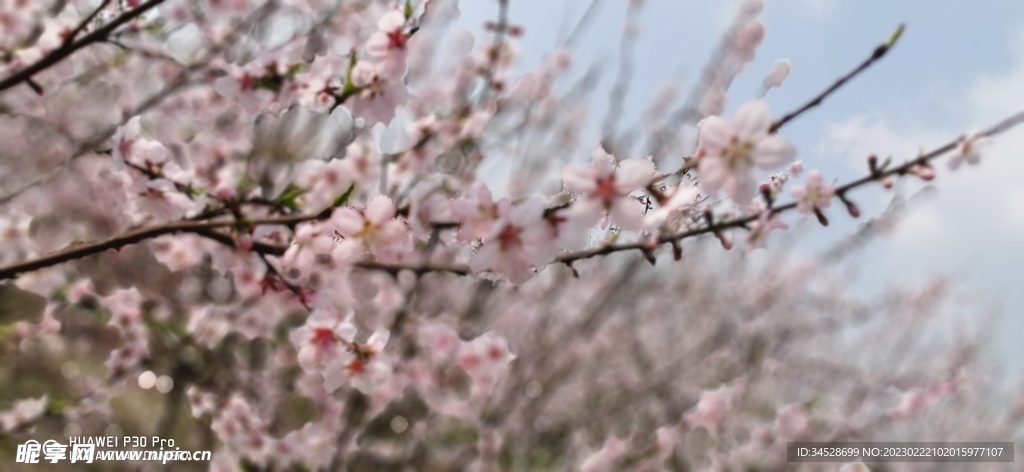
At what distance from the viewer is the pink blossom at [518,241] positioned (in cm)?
94

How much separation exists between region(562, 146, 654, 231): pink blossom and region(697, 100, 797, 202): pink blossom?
0.10 metres

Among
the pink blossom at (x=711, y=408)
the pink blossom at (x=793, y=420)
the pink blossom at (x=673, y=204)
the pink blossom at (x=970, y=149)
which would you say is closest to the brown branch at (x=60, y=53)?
the pink blossom at (x=673, y=204)

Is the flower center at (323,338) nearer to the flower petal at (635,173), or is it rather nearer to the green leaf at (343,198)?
the green leaf at (343,198)

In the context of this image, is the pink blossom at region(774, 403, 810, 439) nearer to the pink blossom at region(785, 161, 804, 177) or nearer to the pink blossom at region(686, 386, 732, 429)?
the pink blossom at region(686, 386, 732, 429)

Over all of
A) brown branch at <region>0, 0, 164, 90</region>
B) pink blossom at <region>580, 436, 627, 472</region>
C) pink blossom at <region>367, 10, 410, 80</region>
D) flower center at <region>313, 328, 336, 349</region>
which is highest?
brown branch at <region>0, 0, 164, 90</region>

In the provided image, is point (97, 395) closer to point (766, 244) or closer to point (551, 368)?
point (766, 244)

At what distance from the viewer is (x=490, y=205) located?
0.99m

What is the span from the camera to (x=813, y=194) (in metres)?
1.45

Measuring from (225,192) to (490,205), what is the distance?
0.65 metres

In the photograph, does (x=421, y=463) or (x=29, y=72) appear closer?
(x=29, y=72)

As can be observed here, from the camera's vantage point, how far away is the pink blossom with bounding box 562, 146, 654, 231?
0.94 meters

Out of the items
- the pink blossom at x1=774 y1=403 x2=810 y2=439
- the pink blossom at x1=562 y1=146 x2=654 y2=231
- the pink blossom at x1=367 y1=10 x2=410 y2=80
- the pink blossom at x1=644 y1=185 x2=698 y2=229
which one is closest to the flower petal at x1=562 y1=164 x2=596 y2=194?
the pink blossom at x1=562 y1=146 x2=654 y2=231

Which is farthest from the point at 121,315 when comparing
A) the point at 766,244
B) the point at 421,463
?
the point at 766,244

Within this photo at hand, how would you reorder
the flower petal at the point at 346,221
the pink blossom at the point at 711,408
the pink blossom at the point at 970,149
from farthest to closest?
the pink blossom at the point at 711,408 < the pink blossom at the point at 970,149 < the flower petal at the point at 346,221
